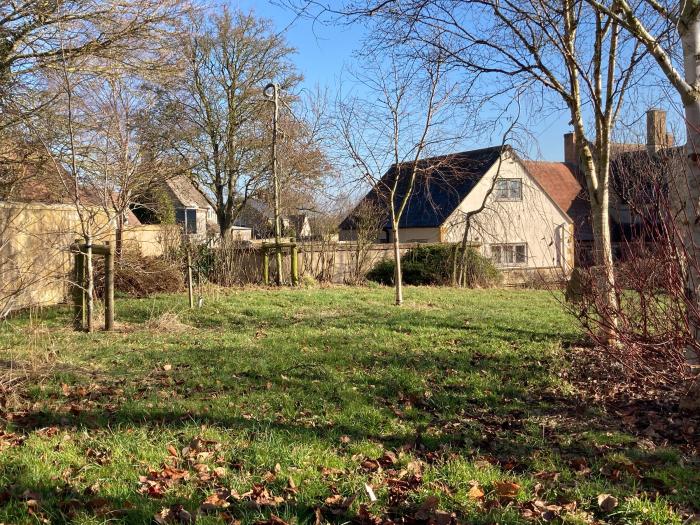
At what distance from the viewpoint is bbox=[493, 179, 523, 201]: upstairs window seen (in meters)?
27.3

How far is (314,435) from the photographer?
16.0ft

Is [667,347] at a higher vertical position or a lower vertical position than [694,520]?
higher

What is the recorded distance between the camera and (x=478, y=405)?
5918mm

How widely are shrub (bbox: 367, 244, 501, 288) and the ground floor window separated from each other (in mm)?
6333

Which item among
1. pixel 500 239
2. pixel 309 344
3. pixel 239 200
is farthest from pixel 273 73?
pixel 309 344

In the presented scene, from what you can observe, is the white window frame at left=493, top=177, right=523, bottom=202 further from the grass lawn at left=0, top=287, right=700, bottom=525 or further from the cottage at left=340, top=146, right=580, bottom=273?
the grass lawn at left=0, top=287, right=700, bottom=525

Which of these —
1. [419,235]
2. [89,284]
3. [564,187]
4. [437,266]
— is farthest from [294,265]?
[564,187]

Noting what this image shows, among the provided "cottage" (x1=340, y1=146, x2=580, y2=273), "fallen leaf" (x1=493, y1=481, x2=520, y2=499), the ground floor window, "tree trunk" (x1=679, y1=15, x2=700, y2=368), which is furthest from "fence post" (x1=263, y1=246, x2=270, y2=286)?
the ground floor window

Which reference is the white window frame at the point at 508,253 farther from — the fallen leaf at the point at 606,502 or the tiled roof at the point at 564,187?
the fallen leaf at the point at 606,502

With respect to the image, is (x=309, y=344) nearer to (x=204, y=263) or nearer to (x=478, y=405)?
(x=478, y=405)

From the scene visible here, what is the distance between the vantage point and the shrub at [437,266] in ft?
68.2

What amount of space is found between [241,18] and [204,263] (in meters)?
14.6

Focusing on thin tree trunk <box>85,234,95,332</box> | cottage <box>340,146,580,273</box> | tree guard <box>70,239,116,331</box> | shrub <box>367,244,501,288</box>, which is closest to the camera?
thin tree trunk <box>85,234,95,332</box>

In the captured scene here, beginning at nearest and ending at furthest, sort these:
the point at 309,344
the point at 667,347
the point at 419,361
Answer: the point at 667,347, the point at 419,361, the point at 309,344
